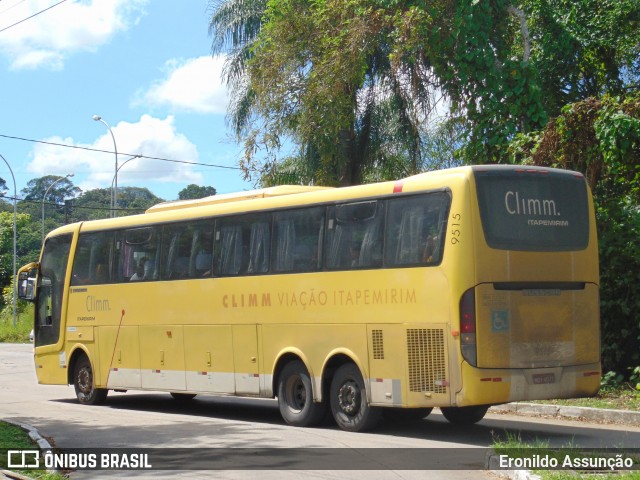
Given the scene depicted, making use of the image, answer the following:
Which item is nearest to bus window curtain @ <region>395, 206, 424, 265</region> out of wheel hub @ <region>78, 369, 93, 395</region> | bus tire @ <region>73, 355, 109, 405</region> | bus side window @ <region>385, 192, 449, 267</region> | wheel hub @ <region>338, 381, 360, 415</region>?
bus side window @ <region>385, 192, 449, 267</region>

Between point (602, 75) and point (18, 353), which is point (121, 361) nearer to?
point (602, 75)

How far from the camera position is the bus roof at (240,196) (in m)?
15.7

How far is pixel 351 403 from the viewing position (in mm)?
13750

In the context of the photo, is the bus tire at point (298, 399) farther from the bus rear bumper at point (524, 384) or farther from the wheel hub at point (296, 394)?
the bus rear bumper at point (524, 384)

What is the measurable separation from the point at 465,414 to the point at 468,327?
2.83 metres

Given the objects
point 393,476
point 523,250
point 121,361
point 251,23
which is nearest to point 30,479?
point 393,476

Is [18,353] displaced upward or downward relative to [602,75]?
downward

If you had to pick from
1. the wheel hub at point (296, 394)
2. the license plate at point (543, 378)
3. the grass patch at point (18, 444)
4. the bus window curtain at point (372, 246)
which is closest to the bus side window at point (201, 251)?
the wheel hub at point (296, 394)

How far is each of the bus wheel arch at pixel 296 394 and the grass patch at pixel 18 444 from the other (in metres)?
3.71

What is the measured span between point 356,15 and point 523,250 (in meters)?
12.8

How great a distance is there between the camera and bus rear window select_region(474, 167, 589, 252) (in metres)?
12.5

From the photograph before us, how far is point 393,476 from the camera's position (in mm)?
9633

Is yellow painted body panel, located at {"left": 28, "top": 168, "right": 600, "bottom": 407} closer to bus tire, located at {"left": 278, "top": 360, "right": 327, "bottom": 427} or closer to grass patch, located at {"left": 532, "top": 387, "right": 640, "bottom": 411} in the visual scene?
bus tire, located at {"left": 278, "top": 360, "right": 327, "bottom": 427}

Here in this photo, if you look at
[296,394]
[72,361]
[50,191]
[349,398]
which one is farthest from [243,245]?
[50,191]
